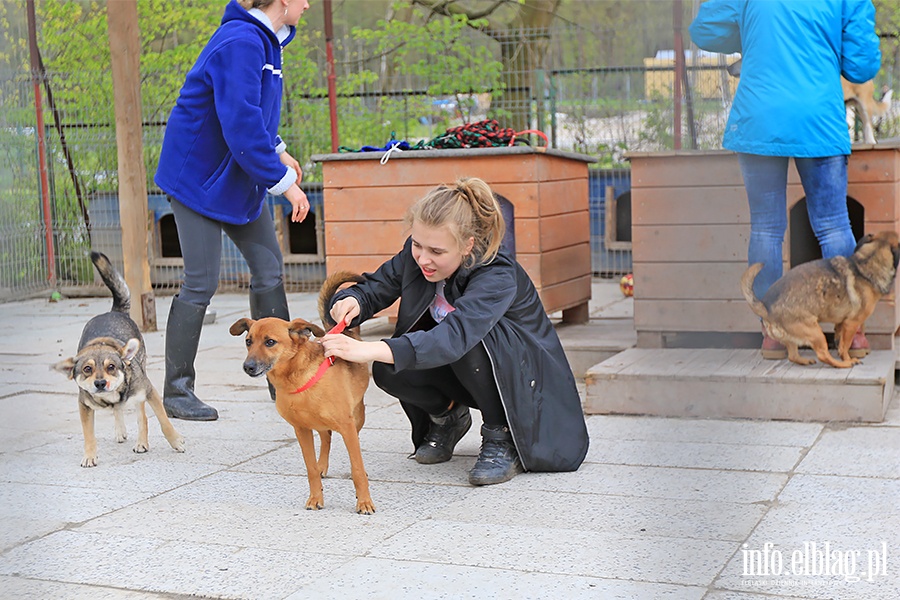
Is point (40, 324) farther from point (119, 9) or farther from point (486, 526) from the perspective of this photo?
point (486, 526)

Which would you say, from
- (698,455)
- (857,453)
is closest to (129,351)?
(698,455)

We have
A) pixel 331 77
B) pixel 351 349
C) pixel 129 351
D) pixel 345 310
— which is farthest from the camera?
pixel 331 77

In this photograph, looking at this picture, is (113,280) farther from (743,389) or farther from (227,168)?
(743,389)

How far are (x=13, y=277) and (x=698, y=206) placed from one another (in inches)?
117

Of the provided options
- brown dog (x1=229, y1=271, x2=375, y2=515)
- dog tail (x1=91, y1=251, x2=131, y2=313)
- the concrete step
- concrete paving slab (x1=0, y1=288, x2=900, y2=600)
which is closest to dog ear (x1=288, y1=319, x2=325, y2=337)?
brown dog (x1=229, y1=271, x2=375, y2=515)

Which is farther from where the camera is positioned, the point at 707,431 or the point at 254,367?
the point at 707,431

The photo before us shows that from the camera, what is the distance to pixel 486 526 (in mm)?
2447

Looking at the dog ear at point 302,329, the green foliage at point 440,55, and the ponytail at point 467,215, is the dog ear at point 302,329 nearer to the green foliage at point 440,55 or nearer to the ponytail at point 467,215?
the ponytail at point 467,215

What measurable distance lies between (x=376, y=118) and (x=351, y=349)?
619 cm

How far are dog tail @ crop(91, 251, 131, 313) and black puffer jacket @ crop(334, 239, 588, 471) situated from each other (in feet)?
3.30

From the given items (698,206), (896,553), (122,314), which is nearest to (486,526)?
(896,553)

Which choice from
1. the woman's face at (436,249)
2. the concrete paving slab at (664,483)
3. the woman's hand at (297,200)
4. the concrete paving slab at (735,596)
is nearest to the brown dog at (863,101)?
the concrete paving slab at (664,483)

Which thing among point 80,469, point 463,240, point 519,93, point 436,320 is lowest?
point 80,469

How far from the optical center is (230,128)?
3365 mm
